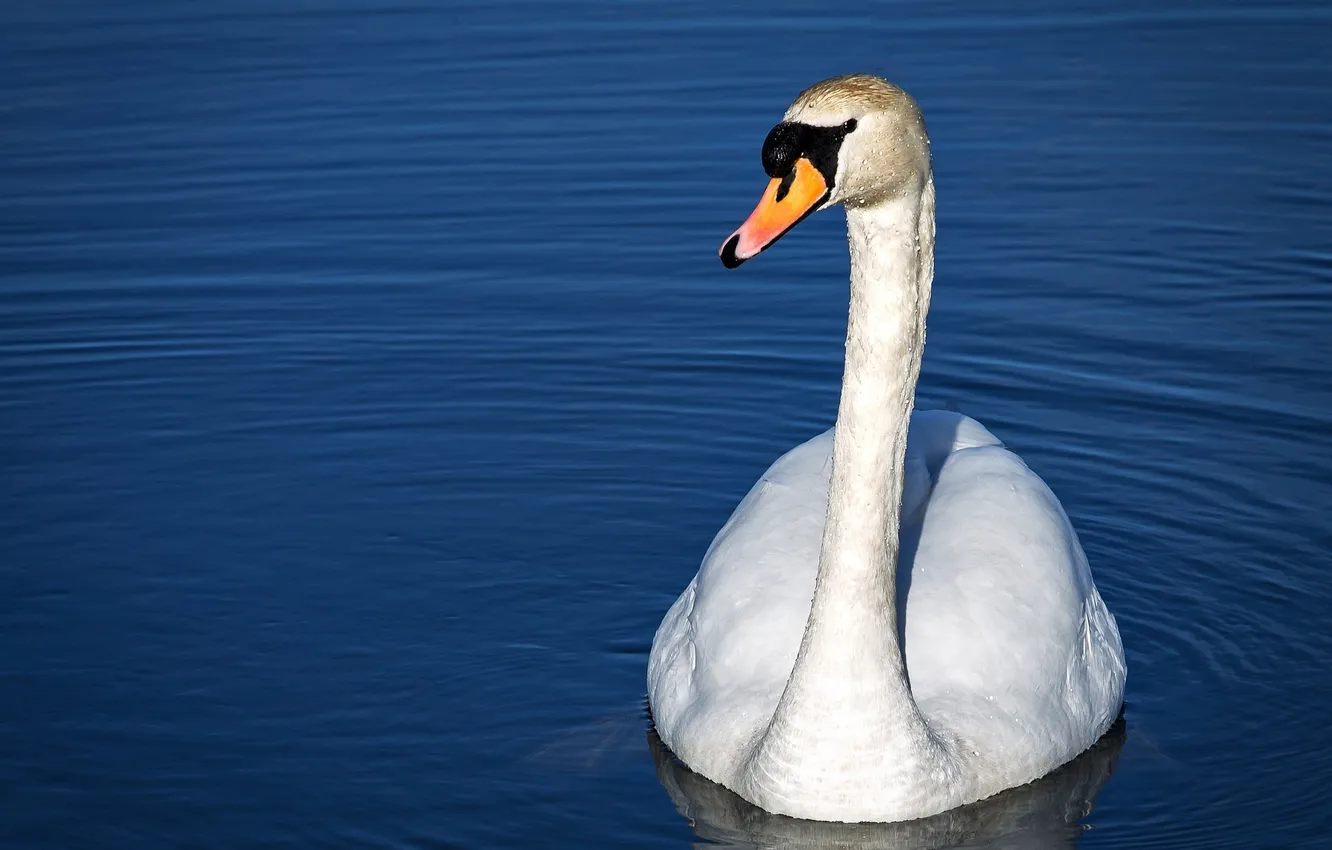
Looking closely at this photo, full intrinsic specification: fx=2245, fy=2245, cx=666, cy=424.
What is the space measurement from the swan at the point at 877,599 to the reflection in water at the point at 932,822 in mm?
71

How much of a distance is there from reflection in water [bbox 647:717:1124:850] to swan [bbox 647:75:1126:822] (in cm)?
7

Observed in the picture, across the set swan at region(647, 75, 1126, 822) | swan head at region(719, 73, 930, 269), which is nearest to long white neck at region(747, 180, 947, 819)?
swan at region(647, 75, 1126, 822)

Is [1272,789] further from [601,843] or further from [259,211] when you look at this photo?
[259,211]

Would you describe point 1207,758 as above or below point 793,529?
below

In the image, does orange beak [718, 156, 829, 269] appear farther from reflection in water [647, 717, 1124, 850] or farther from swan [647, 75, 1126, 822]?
reflection in water [647, 717, 1124, 850]

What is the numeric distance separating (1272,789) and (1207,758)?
0.94ft

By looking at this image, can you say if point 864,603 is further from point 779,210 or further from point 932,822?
point 779,210

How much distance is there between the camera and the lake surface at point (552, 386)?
7793mm

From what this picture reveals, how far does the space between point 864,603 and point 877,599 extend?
0.05 m

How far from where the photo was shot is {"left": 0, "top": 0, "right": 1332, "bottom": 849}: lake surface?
7.79 m

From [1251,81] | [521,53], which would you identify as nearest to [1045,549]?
[1251,81]

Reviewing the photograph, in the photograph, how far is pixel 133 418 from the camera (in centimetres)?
1111

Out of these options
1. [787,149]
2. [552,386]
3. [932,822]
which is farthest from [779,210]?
[552,386]

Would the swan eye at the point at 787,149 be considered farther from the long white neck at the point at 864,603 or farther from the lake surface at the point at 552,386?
the lake surface at the point at 552,386
